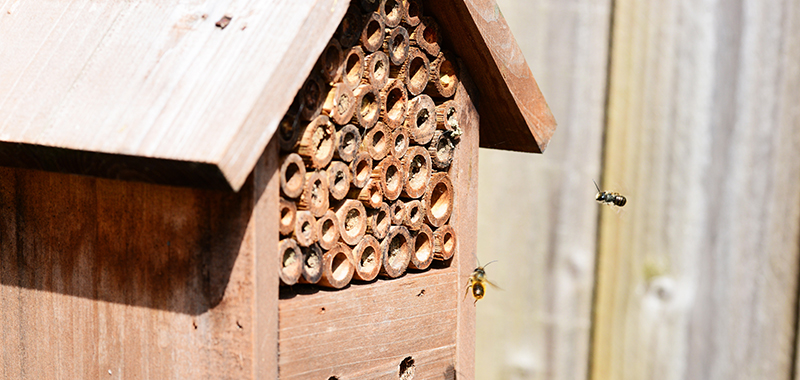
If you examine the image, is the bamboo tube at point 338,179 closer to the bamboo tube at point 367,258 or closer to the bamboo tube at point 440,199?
the bamboo tube at point 367,258

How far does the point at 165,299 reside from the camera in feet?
2.41

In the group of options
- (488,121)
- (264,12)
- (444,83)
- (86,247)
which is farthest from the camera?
(488,121)

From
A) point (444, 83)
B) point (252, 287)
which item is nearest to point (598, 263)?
point (444, 83)

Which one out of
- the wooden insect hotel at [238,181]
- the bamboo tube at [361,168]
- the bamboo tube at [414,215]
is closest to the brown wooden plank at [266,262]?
the wooden insect hotel at [238,181]

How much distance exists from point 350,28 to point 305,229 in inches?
8.6

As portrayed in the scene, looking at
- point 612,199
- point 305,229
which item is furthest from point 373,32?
point 612,199

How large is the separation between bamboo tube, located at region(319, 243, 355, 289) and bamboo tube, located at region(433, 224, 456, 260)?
173 millimetres

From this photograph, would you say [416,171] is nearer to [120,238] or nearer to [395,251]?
[395,251]

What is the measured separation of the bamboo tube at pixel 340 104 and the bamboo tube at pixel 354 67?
12 millimetres

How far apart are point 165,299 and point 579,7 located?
3.27 feet

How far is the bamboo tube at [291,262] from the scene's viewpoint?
29.3 inches

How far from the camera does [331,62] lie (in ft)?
2.53

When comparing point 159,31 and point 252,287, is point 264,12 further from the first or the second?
point 252,287

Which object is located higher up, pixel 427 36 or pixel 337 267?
pixel 427 36
